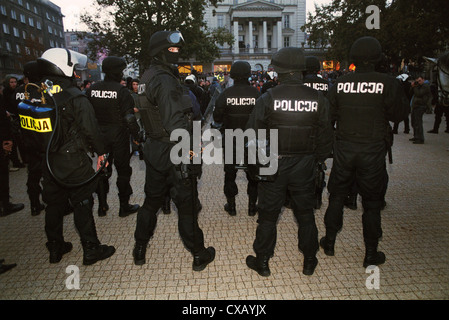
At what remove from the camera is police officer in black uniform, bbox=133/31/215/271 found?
10.0ft

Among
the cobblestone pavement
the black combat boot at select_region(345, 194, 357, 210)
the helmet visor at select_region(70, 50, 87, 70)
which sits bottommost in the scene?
the cobblestone pavement

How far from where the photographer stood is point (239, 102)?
4.64 m

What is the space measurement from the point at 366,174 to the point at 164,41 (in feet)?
8.74

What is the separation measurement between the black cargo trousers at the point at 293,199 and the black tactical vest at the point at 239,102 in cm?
174

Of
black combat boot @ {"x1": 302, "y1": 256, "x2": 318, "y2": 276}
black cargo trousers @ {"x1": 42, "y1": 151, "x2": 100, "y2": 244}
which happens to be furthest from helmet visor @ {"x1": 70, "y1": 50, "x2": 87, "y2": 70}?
black combat boot @ {"x1": 302, "y1": 256, "x2": 318, "y2": 276}

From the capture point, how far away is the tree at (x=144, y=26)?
24.2m

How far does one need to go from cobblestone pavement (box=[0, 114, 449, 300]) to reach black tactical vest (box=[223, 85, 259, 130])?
5.22 ft

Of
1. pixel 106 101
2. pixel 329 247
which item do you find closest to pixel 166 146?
pixel 106 101

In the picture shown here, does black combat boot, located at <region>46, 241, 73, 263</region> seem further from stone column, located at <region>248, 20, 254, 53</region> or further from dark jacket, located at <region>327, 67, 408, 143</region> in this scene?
stone column, located at <region>248, 20, 254, 53</region>

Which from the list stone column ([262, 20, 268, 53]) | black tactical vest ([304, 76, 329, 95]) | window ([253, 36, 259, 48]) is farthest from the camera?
window ([253, 36, 259, 48])

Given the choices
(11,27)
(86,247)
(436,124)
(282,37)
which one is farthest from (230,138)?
(282,37)

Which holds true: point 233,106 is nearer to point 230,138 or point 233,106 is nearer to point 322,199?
point 230,138

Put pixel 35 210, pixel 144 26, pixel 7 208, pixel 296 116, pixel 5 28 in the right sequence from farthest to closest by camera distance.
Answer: pixel 5 28, pixel 144 26, pixel 7 208, pixel 35 210, pixel 296 116

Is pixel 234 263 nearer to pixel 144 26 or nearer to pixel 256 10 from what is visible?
pixel 144 26
